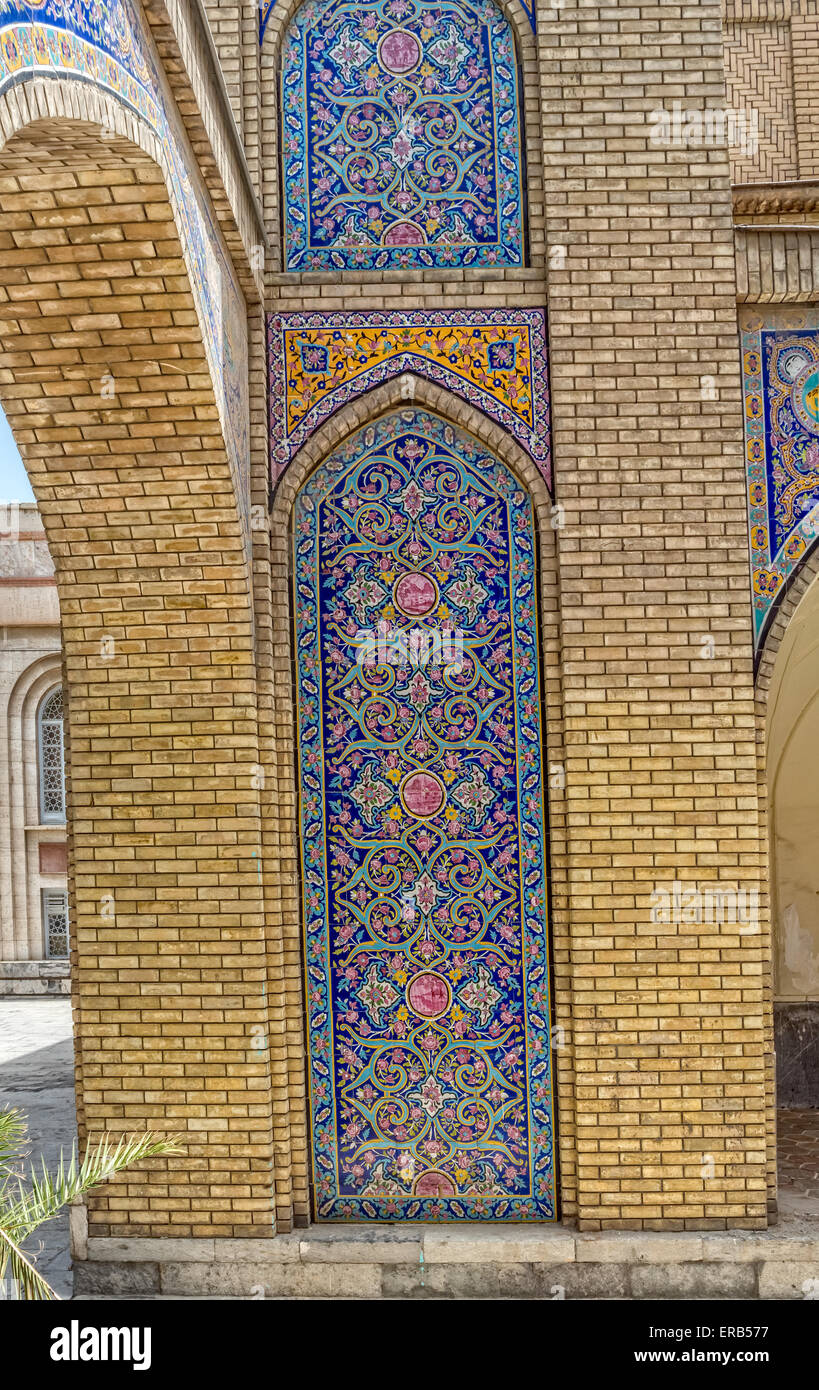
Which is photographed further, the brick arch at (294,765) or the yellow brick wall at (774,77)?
the yellow brick wall at (774,77)

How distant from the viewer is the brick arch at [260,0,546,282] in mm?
4848

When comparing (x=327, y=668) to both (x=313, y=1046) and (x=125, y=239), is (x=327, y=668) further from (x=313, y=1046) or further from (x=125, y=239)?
(x=125, y=239)

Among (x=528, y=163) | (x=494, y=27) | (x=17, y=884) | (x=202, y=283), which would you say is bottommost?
(x=17, y=884)

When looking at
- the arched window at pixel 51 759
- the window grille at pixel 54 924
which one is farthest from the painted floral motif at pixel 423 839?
the arched window at pixel 51 759

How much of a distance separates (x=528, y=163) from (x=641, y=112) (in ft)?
1.51

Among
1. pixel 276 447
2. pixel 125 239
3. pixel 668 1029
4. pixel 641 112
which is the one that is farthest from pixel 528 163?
pixel 668 1029

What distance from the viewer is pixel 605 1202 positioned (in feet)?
15.4

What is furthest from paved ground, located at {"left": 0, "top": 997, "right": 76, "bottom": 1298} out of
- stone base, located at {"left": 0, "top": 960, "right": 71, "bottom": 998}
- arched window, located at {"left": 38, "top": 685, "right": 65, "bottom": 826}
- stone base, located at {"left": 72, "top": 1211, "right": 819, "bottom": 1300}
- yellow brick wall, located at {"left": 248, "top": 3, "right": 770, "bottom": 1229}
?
arched window, located at {"left": 38, "top": 685, "right": 65, "bottom": 826}

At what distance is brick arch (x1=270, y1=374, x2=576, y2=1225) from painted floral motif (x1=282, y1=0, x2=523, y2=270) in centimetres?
62

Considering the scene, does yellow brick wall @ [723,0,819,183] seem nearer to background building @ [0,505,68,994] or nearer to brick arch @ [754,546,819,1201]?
brick arch @ [754,546,819,1201]

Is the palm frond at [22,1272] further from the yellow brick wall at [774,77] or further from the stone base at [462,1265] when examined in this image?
the yellow brick wall at [774,77]

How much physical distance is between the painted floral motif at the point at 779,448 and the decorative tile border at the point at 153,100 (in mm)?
1971

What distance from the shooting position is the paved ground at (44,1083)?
5051 millimetres

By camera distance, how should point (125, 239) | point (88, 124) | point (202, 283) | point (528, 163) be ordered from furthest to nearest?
1. point (528, 163)
2. point (202, 283)
3. point (125, 239)
4. point (88, 124)
